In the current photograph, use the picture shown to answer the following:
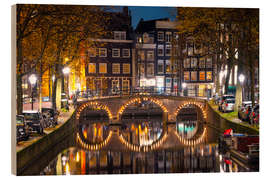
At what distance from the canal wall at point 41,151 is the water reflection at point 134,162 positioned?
0.75ft

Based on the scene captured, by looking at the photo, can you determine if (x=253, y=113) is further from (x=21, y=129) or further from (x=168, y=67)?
(x=21, y=129)

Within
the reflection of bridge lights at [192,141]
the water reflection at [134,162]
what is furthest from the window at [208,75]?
the water reflection at [134,162]

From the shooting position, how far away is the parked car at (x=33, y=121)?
432 inches

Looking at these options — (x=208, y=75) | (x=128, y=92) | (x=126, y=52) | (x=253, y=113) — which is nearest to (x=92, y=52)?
(x=128, y=92)

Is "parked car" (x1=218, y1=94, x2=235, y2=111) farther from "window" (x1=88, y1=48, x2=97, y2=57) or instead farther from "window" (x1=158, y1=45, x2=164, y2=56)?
"window" (x1=88, y1=48, x2=97, y2=57)

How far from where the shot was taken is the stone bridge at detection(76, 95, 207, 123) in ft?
64.5

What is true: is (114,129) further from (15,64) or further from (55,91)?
(15,64)

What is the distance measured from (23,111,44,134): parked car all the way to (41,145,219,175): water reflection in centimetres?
105

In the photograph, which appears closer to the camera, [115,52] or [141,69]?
[141,69]

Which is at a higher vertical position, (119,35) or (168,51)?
(119,35)

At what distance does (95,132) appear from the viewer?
60.2 ft

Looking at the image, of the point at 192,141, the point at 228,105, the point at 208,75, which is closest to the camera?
the point at 192,141

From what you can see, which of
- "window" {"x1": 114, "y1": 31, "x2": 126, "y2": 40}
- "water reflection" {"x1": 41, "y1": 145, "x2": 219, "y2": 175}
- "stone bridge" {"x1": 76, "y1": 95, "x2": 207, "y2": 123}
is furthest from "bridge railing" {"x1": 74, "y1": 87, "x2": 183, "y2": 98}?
"water reflection" {"x1": 41, "y1": 145, "x2": 219, "y2": 175}

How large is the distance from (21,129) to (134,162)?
334 centimetres
